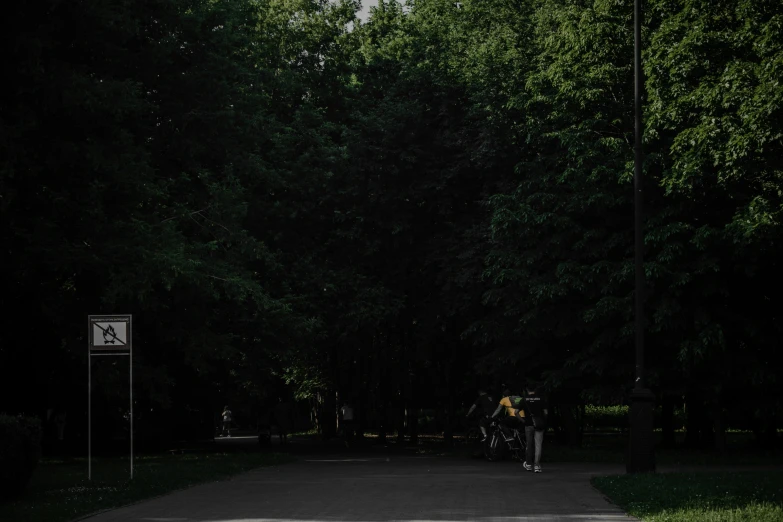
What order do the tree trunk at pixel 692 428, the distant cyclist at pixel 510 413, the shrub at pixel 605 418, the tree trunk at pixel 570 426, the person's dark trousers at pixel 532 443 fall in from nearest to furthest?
the person's dark trousers at pixel 532 443
the distant cyclist at pixel 510 413
the tree trunk at pixel 692 428
the tree trunk at pixel 570 426
the shrub at pixel 605 418

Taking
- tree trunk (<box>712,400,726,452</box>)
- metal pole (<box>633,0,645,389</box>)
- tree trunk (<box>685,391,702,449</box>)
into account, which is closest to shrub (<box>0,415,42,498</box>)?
metal pole (<box>633,0,645,389</box>)

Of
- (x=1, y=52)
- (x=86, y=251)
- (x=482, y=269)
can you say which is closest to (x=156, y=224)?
(x=86, y=251)

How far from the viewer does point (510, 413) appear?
26328mm

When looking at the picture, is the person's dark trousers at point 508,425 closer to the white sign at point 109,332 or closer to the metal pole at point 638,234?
the metal pole at point 638,234

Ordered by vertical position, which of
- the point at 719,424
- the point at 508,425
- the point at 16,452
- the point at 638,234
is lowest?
the point at 719,424

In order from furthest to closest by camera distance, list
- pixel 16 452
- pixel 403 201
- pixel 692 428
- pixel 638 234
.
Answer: pixel 403 201 → pixel 692 428 → pixel 638 234 → pixel 16 452

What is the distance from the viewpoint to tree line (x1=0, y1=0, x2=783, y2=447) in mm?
25625

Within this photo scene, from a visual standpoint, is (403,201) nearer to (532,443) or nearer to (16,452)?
(532,443)

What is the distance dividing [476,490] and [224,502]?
4.17 m

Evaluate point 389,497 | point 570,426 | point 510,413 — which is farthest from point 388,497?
point 570,426

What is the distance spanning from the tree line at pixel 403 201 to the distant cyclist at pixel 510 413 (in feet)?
11.6

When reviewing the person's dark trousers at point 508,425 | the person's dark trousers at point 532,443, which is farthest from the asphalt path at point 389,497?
the person's dark trousers at point 508,425

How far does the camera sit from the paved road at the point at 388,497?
14.3 meters

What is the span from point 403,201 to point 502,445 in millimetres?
10099
